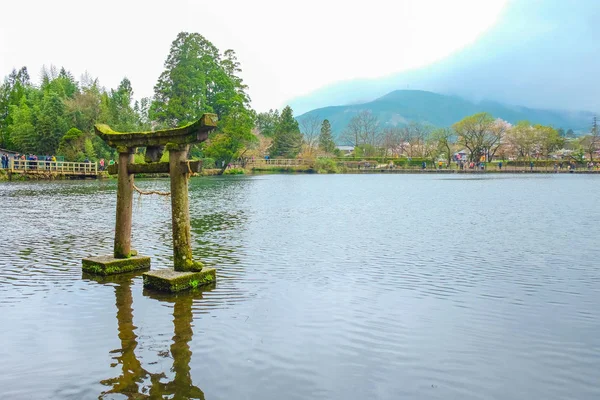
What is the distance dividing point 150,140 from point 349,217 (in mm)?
12769

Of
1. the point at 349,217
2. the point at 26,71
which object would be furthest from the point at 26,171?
the point at 26,71

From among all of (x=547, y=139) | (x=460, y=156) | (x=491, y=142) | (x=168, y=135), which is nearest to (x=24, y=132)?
(x=168, y=135)

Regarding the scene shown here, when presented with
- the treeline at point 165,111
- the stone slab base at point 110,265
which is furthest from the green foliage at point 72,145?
the stone slab base at point 110,265

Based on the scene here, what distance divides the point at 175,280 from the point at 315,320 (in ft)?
8.74

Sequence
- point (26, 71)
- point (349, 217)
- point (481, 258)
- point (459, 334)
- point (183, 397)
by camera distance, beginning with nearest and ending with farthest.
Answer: point (183, 397), point (459, 334), point (481, 258), point (349, 217), point (26, 71)

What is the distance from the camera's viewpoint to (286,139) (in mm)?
87375

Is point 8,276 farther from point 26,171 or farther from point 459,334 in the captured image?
point 26,171

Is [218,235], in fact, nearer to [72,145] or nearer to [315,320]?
[315,320]

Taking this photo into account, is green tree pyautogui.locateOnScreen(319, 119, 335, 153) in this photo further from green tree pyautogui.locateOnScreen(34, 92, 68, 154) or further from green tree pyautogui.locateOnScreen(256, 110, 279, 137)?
green tree pyautogui.locateOnScreen(34, 92, 68, 154)

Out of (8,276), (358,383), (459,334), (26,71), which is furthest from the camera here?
(26,71)

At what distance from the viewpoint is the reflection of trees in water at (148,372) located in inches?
191

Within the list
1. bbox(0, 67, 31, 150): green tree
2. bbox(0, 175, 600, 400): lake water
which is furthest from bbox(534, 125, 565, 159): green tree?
bbox(0, 67, 31, 150): green tree

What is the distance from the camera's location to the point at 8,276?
9.63 metres

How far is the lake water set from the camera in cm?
516
